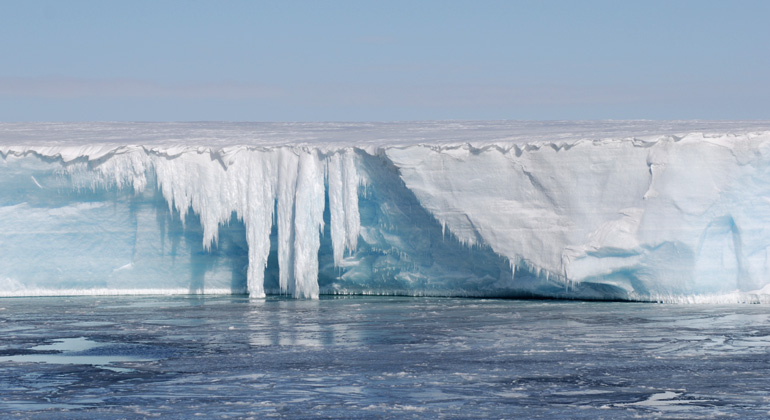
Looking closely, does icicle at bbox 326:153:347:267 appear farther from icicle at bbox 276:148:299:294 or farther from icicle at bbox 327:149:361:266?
icicle at bbox 276:148:299:294

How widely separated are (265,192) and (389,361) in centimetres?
598

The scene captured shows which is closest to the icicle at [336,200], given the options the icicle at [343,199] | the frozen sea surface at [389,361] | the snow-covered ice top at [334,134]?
the icicle at [343,199]

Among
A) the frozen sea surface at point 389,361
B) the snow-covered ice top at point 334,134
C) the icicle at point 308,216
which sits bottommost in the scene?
the frozen sea surface at point 389,361

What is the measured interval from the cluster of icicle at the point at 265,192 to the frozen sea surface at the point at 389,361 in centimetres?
120

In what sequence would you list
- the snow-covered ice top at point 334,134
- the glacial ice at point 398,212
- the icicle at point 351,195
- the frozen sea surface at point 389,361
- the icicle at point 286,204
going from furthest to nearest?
the icicle at point 286,204 < the icicle at point 351,195 < the snow-covered ice top at point 334,134 < the glacial ice at point 398,212 < the frozen sea surface at point 389,361

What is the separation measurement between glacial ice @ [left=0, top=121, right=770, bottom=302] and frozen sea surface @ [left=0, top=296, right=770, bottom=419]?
840 mm

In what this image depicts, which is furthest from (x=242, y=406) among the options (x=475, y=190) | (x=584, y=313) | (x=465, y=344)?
(x=475, y=190)

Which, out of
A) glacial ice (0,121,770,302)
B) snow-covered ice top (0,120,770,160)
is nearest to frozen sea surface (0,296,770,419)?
glacial ice (0,121,770,302)

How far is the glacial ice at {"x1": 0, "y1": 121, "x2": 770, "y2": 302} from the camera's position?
40.8 ft

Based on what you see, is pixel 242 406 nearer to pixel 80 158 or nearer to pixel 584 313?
pixel 584 313

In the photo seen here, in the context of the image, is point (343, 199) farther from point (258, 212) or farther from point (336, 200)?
point (258, 212)

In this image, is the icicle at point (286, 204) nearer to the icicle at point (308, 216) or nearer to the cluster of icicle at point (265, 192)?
the cluster of icicle at point (265, 192)

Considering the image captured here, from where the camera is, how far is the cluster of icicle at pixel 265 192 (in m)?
13.5

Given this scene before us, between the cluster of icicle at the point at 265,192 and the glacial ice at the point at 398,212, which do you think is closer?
the glacial ice at the point at 398,212
